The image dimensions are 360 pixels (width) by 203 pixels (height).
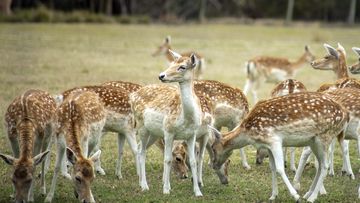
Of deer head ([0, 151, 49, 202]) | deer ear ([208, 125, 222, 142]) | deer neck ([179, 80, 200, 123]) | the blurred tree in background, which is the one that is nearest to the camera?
deer head ([0, 151, 49, 202])

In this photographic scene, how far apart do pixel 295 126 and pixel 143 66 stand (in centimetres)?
1665

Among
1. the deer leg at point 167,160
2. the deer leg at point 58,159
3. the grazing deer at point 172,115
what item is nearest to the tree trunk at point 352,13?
the grazing deer at point 172,115

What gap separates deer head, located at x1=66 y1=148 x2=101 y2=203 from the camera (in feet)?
27.4

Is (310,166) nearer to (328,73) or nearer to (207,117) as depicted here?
(207,117)

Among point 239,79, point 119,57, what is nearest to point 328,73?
point 239,79

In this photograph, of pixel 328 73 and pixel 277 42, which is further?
pixel 277 42

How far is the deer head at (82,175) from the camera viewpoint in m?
8.36

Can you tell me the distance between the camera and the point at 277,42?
36.8 meters

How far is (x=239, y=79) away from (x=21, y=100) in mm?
14419

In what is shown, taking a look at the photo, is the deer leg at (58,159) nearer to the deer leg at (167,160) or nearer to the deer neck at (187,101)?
the deer leg at (167,160)

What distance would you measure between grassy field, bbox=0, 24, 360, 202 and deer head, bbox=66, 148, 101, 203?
2.23ft

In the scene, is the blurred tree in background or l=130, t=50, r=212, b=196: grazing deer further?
the blurred tree in background

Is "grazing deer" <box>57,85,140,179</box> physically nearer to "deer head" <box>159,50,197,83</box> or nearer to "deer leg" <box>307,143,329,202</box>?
"deer head" <box>159,50,197,83</box>

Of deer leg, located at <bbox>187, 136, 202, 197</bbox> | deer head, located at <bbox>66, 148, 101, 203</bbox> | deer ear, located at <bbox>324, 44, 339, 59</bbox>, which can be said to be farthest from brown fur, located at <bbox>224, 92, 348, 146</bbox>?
deer ear, located at <bbox>324, 44, 339, 59</bbox>
